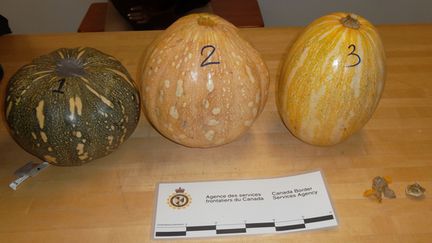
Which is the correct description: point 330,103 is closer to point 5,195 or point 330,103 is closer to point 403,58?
point 403,58

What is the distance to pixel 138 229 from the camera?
729 millimetres

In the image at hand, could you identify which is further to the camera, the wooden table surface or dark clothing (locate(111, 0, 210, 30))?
dark clothing (locate(111, 0, 210, 30))

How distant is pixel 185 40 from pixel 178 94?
10cm

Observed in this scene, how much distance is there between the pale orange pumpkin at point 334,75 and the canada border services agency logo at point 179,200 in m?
0.27

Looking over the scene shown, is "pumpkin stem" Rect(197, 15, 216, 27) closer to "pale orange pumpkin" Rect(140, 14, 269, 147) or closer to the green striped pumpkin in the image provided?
"pale orange pumpkin" Rect(140, 14, 269, 147)

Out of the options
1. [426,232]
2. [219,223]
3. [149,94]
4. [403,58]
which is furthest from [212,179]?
[403,58]

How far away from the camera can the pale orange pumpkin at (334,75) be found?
73 centimetres

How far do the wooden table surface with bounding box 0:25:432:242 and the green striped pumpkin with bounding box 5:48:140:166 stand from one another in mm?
79

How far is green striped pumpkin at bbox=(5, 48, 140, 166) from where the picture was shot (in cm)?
72

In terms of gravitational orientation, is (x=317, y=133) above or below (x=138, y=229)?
above

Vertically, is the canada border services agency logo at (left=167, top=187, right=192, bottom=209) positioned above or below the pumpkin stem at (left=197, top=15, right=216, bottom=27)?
below

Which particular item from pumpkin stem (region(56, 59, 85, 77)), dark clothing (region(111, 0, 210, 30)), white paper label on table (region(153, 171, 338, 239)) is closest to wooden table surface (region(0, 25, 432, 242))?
white paper label on table (region(153, 171, 338, 239))

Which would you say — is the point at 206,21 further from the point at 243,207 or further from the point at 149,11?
the point at 149,11

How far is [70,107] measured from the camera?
72cm
